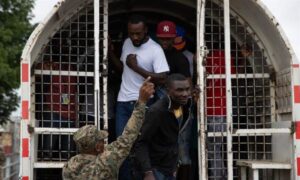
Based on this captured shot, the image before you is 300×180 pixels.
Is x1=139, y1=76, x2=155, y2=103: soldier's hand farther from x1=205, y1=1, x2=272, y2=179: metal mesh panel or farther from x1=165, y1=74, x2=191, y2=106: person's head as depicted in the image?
x1=205, y1=1, x2=272, y2=179: metal mesh panel

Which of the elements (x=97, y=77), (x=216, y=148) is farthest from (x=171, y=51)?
(x=97, y=77)

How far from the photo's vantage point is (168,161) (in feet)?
16.7

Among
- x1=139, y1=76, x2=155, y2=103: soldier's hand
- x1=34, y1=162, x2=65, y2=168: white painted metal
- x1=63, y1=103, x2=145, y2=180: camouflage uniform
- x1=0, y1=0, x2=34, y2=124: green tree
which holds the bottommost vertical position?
x1=34, y1=162, x2=65, y2=168: white painted metal

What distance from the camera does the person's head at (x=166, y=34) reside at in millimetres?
6164

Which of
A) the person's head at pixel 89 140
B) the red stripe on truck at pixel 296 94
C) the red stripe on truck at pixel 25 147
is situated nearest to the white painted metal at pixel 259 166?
the red stripe on truck at pixel 296 94

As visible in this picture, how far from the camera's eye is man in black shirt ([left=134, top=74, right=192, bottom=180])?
4914 millimetres

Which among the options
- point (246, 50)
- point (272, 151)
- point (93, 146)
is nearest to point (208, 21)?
point (246, 50)

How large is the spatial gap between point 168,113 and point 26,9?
22288 millimetres

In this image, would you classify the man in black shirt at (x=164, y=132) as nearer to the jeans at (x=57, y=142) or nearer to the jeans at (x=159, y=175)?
the jeans at (x=159, y=175)

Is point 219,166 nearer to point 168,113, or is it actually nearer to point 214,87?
point 214,87

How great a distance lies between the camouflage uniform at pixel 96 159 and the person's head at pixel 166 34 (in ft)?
7.29

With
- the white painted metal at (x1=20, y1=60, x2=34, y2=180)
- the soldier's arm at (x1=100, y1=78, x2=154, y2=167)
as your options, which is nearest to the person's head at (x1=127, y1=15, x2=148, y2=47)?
the white painted metal at (x1=20, y1=60, x2=34, y2=180)

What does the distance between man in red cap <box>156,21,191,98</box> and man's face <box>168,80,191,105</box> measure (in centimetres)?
115

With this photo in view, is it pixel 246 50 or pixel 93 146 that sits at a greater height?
pixel 246 50
